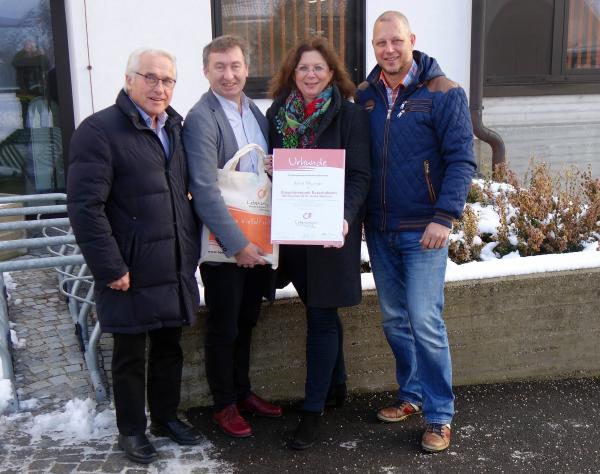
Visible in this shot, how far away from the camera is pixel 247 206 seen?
3348 mm

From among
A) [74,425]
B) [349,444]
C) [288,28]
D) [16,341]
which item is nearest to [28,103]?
[288,28]

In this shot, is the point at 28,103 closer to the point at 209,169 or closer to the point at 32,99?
the point at 32,99

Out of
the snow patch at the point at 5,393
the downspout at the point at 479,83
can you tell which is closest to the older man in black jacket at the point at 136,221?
the snow patch at the point at 5,393

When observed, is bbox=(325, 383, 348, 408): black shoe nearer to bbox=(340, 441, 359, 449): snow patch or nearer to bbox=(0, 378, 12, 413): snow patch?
bbox=(340, 441, 359, 449): snow patch

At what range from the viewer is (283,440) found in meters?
3.63

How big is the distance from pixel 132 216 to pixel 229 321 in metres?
0.73

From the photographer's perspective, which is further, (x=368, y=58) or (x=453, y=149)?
(x=368, y=58)

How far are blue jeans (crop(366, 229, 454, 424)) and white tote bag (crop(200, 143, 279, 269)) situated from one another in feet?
1.84

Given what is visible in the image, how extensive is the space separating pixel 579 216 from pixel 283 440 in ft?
9.04

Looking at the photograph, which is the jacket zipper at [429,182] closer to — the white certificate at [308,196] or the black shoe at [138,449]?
the white certificate at [308,196]

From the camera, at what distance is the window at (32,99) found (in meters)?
6.52

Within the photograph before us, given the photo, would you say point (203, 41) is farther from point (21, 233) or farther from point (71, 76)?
point (21, 233)

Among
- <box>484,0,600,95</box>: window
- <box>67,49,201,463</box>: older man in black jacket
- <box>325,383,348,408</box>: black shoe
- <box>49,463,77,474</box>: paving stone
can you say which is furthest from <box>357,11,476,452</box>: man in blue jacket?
<box>484,0,600,95</box>: window

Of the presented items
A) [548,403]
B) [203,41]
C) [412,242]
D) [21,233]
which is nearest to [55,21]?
[203,41]
